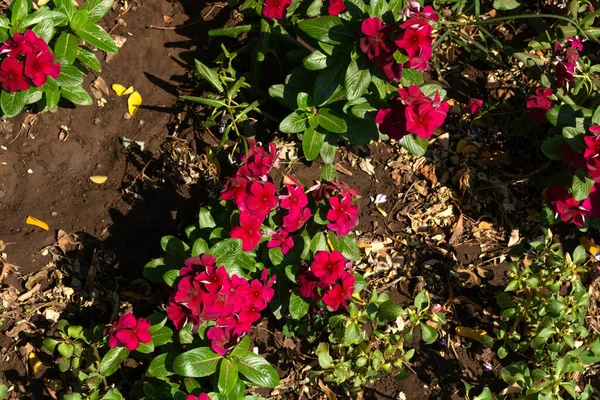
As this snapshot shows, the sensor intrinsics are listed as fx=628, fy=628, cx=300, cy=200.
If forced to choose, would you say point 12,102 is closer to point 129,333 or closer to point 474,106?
point 129,333

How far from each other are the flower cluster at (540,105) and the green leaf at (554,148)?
0.73 ft

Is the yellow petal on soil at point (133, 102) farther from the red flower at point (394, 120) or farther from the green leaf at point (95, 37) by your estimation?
the red flower at point (394, 120)

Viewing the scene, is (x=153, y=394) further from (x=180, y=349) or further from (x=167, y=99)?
(x=167, y=99)

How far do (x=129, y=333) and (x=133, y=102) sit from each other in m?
1.44

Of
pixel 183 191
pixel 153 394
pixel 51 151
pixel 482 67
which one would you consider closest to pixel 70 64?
pixel 51 151

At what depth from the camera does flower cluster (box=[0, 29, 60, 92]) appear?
2.78m

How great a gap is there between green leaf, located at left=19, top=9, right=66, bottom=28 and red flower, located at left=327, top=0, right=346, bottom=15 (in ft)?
4.26

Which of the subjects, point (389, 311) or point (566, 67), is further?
point (566, 67)

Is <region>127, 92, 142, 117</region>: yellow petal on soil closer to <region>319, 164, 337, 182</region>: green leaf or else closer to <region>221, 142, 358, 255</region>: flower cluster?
<region>221, 142, 358, 255</region>: flower cluster

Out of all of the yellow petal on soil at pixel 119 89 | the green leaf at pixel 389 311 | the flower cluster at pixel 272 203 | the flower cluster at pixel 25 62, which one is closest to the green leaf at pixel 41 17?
the flower cluster at pixel 25 62

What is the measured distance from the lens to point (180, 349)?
106 inches

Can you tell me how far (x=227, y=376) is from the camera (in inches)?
97.7

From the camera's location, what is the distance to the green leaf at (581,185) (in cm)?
300

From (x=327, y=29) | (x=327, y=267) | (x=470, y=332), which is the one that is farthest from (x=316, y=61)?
(x=470, y=332)
